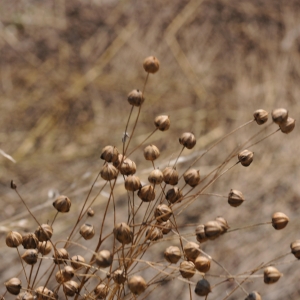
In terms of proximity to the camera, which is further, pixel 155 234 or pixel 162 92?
pixel 162 92

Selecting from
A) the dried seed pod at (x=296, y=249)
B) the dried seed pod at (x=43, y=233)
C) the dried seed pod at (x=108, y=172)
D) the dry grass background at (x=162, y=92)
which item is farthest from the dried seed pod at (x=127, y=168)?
the dry grass background at (x=162, y=92)

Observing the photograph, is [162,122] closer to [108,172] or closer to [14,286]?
[108,172]

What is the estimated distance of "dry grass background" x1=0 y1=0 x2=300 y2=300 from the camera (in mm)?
1588

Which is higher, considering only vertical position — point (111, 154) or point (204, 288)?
point (111, 154)

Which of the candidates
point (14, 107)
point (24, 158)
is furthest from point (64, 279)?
point (14, 107)

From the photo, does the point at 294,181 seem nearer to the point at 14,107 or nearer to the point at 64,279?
the point at 14,107

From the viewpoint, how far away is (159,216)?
0.58 metres

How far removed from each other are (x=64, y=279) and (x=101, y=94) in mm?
1186

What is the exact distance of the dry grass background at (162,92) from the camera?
62.5 inches

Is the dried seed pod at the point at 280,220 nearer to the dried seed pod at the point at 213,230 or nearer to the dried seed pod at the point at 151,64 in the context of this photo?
the dried seed pod at the point at 213,230

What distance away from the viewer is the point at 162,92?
69.2 inches

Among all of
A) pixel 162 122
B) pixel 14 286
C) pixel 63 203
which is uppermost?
pixel 162 122

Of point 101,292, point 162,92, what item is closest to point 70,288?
point 101,292

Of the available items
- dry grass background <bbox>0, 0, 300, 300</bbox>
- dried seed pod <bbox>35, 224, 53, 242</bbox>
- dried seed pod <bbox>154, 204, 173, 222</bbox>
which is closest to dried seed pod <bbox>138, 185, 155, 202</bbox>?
dried seed pod <bbox>154, 204, 173, 222</bbox>
